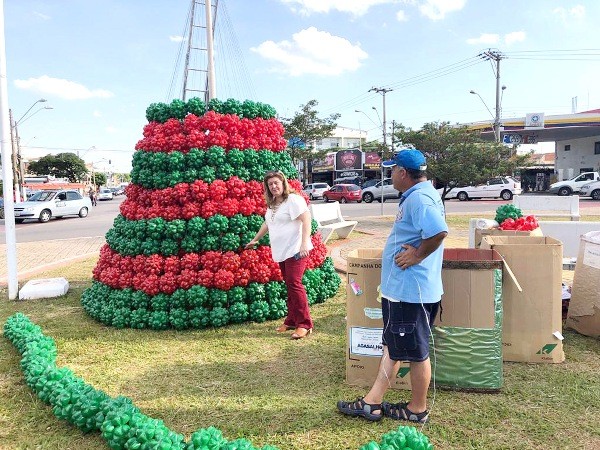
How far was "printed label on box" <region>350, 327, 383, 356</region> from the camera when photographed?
3.51 metres

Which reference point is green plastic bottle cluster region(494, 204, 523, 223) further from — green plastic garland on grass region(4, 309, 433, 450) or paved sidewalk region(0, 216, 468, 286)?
green plastic garland on grass region(4, 309, 433, 450)

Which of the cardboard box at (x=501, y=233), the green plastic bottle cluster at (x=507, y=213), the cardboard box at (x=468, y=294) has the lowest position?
the cardboard box at (x=468, y=294)

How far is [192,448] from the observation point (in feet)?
8.08

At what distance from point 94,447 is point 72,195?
24631 millimetres

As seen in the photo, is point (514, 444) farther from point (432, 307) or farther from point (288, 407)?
point (288, 407)

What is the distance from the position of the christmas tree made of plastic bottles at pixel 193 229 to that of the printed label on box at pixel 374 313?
5.83 feet

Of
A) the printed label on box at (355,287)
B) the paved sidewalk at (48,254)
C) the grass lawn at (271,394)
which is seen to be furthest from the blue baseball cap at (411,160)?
the paved sidewalk at (48,254)

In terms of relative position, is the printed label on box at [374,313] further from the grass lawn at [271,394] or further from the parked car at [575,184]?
the parked car at [575,184]

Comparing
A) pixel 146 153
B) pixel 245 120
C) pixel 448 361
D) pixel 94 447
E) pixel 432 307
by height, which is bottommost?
pixel 94 447

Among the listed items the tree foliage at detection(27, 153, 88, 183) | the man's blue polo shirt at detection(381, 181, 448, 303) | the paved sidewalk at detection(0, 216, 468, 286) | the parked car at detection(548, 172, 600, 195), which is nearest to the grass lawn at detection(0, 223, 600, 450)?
the man's blue polo shirt at detection(381, 181, 448, 303)

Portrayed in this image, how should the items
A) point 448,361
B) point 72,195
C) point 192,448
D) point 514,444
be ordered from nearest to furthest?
1. point 192,448
2. point 514,444
3. point 448,361
4. point 72,195

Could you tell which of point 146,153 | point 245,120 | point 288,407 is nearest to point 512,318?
point 288,407

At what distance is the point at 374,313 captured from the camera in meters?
3.54

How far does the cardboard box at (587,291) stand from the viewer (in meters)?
4.30
